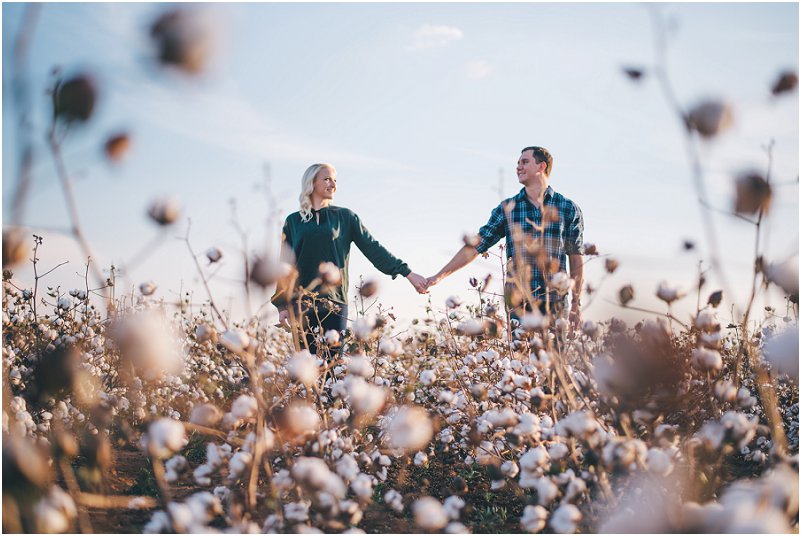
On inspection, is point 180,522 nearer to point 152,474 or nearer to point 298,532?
point 298,532

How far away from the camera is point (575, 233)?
416cm

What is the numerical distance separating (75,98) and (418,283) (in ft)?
10.7

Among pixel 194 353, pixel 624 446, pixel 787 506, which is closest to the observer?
pixel 787 506

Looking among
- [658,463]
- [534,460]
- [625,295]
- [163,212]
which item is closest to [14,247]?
[163,212]

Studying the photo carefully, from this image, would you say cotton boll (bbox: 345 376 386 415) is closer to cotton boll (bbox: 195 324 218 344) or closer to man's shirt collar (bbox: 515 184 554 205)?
cotton boll (bbox: 195 324 218 344)

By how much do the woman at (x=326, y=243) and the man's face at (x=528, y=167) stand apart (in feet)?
3.23

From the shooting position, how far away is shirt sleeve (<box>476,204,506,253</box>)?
4.24 meters

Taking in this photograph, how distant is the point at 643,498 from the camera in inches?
72.1

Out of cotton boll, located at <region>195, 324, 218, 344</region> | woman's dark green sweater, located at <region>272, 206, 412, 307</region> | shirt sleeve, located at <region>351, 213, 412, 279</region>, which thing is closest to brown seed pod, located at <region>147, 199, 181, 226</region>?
cotton boll, located at <region>195, 324, 218, 344</region>

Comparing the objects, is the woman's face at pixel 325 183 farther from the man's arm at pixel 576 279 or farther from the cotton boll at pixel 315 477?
the cotton boll at pixel 315 477

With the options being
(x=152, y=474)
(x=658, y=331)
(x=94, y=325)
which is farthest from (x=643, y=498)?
(x=94, y=325)

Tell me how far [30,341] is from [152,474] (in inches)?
53.3

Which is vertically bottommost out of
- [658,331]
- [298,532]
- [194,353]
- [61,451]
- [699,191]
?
[298,532]

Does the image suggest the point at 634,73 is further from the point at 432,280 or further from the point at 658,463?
the point at 432,280
